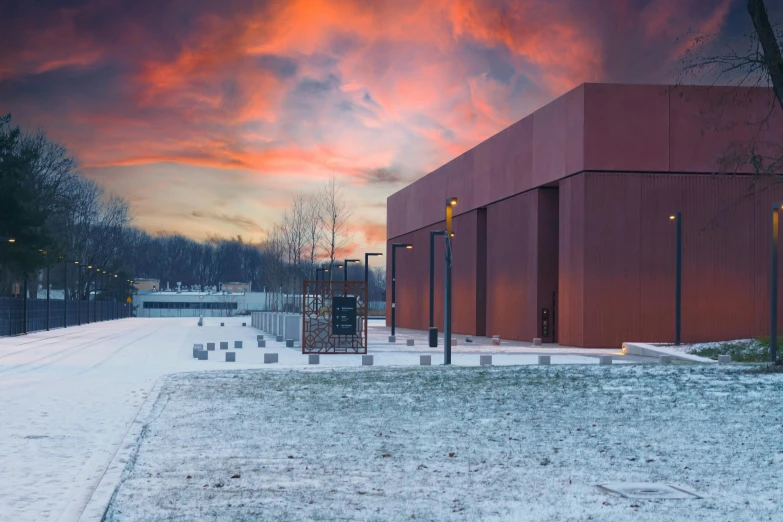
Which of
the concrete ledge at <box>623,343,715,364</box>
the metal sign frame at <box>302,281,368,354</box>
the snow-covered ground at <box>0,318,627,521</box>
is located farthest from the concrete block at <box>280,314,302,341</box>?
the concrete ledge at <box>623,343,715,364</box>

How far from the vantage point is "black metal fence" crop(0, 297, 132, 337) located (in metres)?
55.0

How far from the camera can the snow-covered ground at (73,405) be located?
877cm

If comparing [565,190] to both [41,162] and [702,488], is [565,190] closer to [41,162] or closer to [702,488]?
[702,488]

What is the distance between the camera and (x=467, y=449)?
10.8 metres

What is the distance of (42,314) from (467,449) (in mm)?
63334

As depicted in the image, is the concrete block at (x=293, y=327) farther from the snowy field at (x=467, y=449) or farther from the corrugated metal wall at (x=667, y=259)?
the snowy field at (x=467, y=449)

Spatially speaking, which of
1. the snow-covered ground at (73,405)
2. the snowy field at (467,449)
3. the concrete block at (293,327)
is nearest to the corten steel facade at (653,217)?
the snow-covered ground at (73,405)

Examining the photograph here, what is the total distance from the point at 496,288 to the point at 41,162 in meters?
48.7

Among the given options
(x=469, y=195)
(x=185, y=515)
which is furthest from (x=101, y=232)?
(x=185, y=515)

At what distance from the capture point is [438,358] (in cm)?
3092

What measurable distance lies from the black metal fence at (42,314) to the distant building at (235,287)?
68299mm

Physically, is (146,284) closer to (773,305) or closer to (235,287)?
(235,287)

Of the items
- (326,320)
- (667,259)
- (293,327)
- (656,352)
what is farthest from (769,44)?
(293,327)

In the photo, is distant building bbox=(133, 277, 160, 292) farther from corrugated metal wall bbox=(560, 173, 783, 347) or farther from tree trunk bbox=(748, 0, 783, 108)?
tree trunk bbox=(748, 0, 783, 108)
